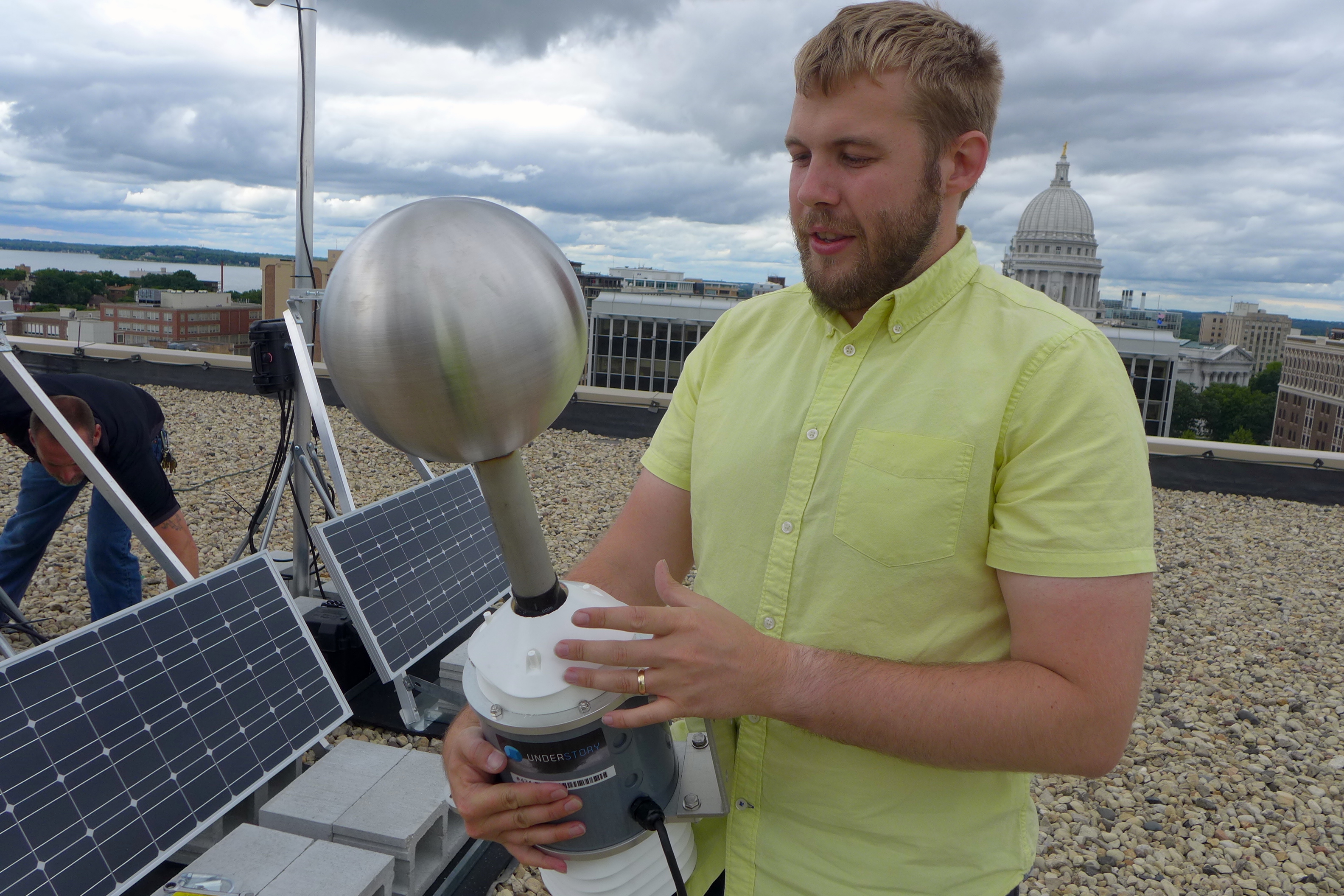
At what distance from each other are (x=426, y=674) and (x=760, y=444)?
12.2 ft

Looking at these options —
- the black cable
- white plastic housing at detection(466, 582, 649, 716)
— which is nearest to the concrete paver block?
the black cable

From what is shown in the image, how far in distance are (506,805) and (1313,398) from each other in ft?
307

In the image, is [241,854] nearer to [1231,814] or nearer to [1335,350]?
[1231,814]

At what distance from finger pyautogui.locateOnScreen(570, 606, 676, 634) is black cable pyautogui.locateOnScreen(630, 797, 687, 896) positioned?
0.28m

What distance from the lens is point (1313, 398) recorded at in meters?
76.1

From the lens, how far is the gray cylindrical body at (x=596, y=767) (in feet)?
3.57

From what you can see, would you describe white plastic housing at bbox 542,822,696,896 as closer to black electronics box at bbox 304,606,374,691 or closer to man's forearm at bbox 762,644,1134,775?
man's forearm at bbox 762,644,1134,775

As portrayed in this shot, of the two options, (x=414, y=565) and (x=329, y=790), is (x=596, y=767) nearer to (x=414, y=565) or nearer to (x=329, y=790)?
(x=329, y=790)

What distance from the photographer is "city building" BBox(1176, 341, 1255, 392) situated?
281 feet

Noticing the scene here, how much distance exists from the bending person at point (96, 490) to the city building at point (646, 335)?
41.0 m

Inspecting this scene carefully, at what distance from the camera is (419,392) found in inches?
31.2

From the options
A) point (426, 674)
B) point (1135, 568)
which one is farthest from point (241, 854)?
point (1135, 568)

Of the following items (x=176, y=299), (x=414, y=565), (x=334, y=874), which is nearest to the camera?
(x=334, y=874)

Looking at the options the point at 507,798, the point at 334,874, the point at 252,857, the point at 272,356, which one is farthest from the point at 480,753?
the point at 272,356
